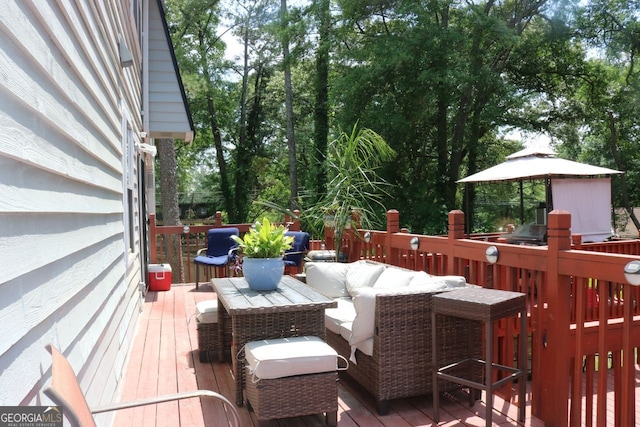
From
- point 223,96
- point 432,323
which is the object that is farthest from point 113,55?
point 223,96

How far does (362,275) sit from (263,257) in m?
1.06

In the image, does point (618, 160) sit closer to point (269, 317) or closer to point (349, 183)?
point (349, 183)

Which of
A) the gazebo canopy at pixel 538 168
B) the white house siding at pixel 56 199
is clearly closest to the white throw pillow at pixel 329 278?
the white house siding at pixel 56 199

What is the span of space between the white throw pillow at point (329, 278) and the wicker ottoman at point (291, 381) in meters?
1.62

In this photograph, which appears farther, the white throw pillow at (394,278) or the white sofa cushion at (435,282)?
the white throw pillow at (394,278)

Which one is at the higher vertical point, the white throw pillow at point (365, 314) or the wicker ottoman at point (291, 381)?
the white throw pillow at point (365, 314)

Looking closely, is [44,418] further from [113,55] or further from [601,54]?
[601,54]

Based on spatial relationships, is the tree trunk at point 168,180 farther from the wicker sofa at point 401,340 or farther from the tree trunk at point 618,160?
the tree trunk at point 618,160

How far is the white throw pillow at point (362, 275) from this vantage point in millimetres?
4098

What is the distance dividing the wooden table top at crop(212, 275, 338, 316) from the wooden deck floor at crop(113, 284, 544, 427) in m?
0.65

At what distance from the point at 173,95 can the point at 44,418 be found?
634 cm

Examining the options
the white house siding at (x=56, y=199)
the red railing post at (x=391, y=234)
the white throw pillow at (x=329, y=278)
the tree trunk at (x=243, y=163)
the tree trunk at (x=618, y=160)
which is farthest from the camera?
the tree trunk at (x=243, y=163)

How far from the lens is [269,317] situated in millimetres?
3113

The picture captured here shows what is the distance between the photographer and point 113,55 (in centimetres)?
370
